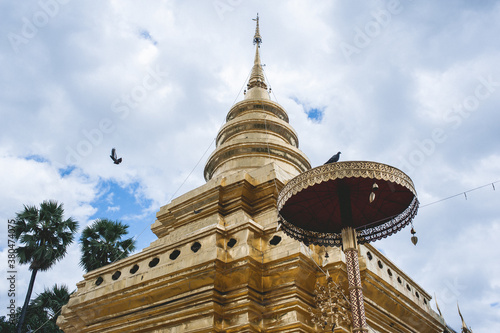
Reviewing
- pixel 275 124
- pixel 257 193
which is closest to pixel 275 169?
pixel 257 193

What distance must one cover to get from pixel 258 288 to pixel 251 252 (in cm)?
79

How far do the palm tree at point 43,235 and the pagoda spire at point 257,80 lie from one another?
922cm

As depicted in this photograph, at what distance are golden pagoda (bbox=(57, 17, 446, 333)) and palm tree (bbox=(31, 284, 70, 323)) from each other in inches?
261

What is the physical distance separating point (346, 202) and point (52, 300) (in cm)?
1452

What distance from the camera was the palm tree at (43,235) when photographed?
17141 mm

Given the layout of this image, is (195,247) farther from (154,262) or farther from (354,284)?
(354,284)

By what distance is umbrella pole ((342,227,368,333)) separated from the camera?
643 cm

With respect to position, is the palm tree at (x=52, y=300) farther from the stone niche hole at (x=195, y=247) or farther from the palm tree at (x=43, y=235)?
the stone niche hole at (x=195, y=247)

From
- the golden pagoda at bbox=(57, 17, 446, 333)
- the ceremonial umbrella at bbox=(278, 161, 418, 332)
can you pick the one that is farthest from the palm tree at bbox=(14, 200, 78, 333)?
the ceremonial umbrella at bbox=(278, 161, 418, 332)

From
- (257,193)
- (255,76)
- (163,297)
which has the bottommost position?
(163,297)

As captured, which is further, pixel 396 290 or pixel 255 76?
pixel 255 76

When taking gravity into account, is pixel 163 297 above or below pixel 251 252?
below

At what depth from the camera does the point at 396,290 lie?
11.0 m

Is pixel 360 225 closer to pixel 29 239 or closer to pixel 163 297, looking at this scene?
pixel 163 297
